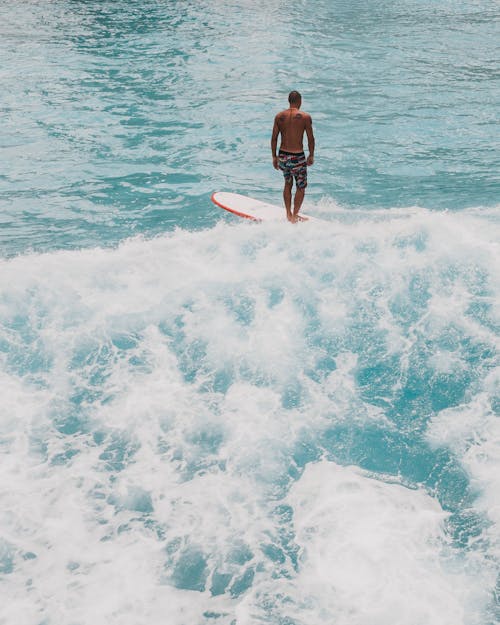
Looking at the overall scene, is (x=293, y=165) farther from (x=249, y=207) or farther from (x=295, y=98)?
(x=249, y=207)

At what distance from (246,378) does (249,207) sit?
4.04 m

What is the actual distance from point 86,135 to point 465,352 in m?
9.99

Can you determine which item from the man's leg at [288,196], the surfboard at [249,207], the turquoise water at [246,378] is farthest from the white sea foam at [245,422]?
the surfboard at [249,207]

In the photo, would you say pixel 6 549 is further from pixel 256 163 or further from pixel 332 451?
pixel 256 163

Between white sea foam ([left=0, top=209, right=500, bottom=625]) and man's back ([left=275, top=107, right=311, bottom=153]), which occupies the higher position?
man's back ([left=275, top=107, right=311, bottom=153])

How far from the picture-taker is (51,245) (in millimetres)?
9914

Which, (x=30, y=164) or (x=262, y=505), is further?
(x=30, y=164)

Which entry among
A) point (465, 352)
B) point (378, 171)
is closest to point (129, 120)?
point (378, 171)

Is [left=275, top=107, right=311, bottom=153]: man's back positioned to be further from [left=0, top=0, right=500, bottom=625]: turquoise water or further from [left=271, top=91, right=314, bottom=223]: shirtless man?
[left=0, top=0, right=500, bottom=625]: turquoise water

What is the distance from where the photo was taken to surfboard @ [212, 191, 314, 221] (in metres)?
9.99

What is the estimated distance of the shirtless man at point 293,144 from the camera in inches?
352

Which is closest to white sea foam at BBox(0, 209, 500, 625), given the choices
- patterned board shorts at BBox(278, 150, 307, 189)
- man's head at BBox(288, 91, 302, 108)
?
patterned board shorts at BBox(278, 150, 307, 189)

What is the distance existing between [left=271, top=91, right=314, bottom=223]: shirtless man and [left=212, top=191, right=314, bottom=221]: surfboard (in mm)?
364

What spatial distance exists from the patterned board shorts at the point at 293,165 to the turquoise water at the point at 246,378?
73 cm
